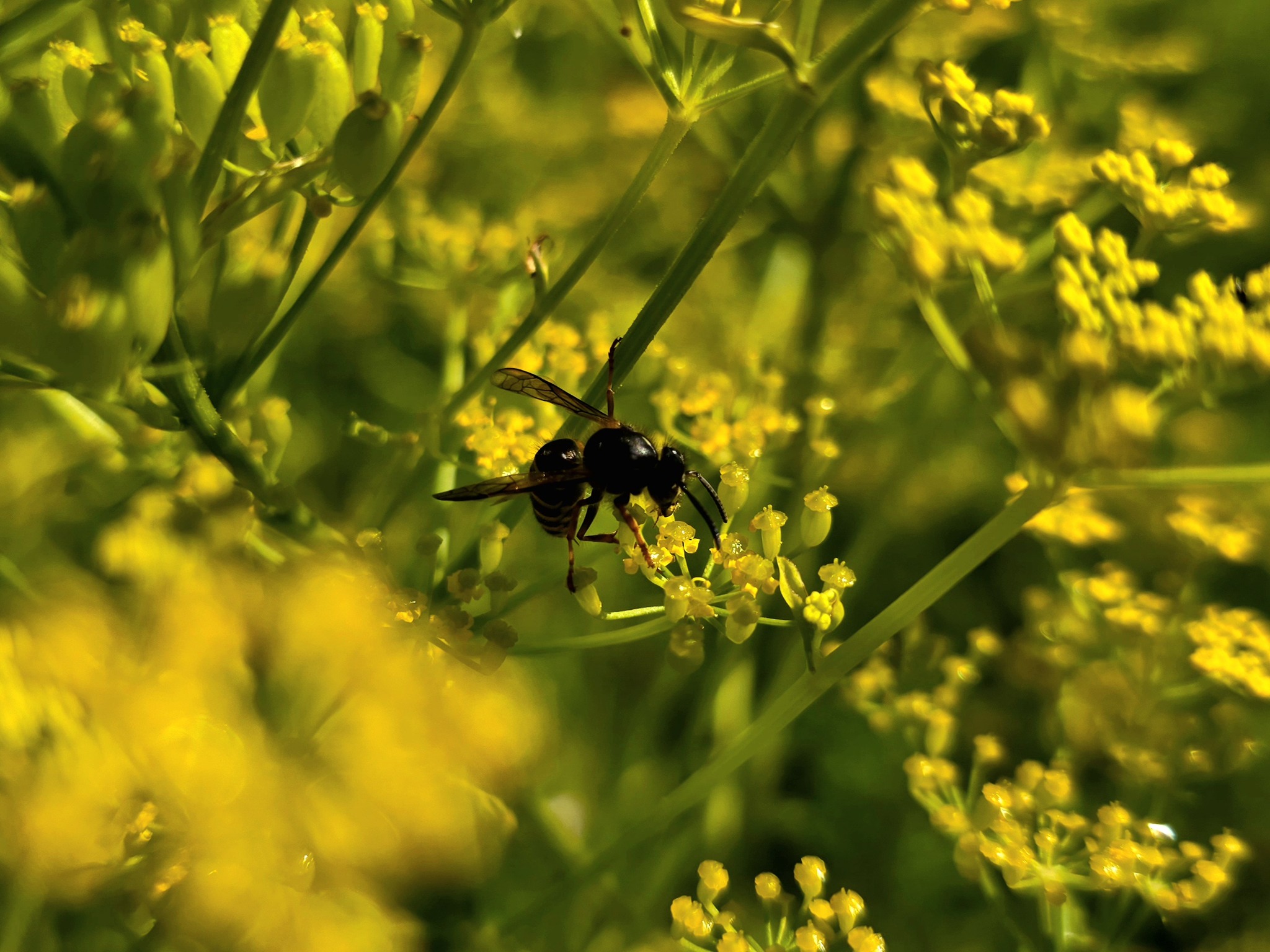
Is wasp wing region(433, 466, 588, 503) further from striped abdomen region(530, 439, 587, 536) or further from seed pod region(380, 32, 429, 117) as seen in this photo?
seed pod region(380, 32, 429, 117)

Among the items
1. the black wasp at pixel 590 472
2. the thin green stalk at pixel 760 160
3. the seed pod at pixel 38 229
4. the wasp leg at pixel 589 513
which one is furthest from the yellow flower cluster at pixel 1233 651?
the seed pod at pixel 38 229

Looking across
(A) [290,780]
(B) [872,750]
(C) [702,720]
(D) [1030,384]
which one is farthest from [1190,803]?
(A) [290,780]

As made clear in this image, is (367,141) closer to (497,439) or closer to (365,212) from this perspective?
(365,212)

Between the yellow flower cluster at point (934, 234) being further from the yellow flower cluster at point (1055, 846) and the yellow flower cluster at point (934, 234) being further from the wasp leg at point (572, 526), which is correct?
the yellow flower cluster at point (1055, 846)

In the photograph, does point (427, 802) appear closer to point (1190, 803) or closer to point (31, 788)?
point (31, 788)

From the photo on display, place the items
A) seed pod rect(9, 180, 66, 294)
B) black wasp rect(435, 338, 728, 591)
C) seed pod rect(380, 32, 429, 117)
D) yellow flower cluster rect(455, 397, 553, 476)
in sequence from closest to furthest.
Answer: seed pod rect(9, 180, 66, 294) < seed pod rect(380, 32, 429, 117) < yellow flower cluster rect(455, 397, 553, 476) < black wasp rect(435, 338, 728, 591)

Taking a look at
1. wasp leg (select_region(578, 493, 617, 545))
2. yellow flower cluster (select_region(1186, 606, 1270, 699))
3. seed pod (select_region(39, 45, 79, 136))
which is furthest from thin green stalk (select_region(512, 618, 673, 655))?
yellow flower cluster (select_region(1186, 606, 1270, 699))
